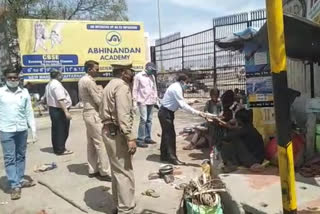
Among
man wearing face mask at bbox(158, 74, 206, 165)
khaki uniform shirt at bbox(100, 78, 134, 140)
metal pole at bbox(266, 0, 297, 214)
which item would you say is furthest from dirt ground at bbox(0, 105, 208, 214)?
metal pole at bbox(266, 0, 297, 214)

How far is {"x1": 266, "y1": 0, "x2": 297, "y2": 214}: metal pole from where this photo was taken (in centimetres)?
248

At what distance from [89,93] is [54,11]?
18451 mm

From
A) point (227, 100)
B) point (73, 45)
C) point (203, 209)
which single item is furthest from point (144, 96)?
point (73, 45)

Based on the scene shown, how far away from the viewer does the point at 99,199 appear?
241 inches

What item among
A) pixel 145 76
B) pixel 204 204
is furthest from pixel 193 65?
pixel 204 204

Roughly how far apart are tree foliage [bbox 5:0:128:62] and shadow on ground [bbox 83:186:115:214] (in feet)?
53.8

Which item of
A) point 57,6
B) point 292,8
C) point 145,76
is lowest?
point 145,76

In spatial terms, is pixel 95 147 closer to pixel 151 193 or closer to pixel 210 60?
pixel 151 193

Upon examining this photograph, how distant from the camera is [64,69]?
17.9m

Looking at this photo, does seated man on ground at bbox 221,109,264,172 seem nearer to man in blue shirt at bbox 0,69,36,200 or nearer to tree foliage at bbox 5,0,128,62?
man in blue shirt at bbox 0,69,36,200

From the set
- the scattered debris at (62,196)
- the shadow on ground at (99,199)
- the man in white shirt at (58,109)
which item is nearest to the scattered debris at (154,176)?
the shadow on ground at (99,199)

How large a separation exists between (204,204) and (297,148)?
204 cm

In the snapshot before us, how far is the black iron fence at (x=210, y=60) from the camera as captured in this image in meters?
12.3

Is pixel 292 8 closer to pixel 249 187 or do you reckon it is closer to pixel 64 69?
pixel 249 187
